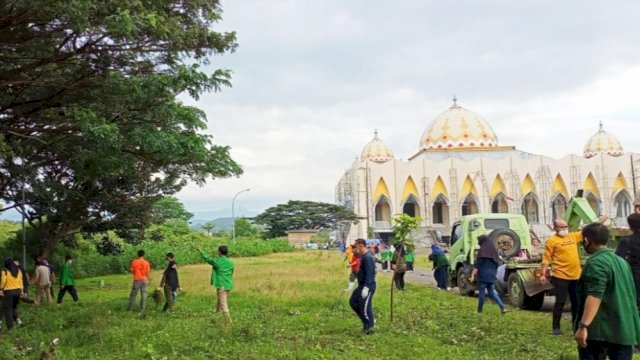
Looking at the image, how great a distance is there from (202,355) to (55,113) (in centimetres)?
660

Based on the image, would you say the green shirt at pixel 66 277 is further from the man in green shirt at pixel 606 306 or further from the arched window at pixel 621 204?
the arched window at pixel 621 204

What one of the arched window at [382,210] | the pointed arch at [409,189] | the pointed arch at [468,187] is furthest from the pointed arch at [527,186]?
the arched window at [382,210]

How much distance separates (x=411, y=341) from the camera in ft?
29.0

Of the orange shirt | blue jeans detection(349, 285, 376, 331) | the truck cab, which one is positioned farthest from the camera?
the truck cab

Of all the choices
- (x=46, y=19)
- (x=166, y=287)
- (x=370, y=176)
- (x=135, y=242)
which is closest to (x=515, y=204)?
(x=370, y=176)

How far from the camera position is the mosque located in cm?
6412

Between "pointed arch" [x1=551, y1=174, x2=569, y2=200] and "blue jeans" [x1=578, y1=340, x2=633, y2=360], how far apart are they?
64.1m

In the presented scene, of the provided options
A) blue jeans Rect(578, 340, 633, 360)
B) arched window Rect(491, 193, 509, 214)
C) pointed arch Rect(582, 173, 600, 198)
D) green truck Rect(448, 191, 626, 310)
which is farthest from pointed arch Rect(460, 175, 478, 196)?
blue jeans Rect(578, 340, 633, 360)

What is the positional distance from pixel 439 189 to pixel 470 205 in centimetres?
449

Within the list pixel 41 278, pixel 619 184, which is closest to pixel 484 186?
pixel 619 184

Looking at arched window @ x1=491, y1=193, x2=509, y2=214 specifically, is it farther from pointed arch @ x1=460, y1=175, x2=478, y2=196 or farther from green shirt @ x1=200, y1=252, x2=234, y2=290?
green shirt @ x1=200, y1=252, x2=234, y2=290

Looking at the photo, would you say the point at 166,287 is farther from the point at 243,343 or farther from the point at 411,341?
the point at 411,341

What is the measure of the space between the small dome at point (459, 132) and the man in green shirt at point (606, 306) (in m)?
66.9

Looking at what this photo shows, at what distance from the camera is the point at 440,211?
6800 centimetres
